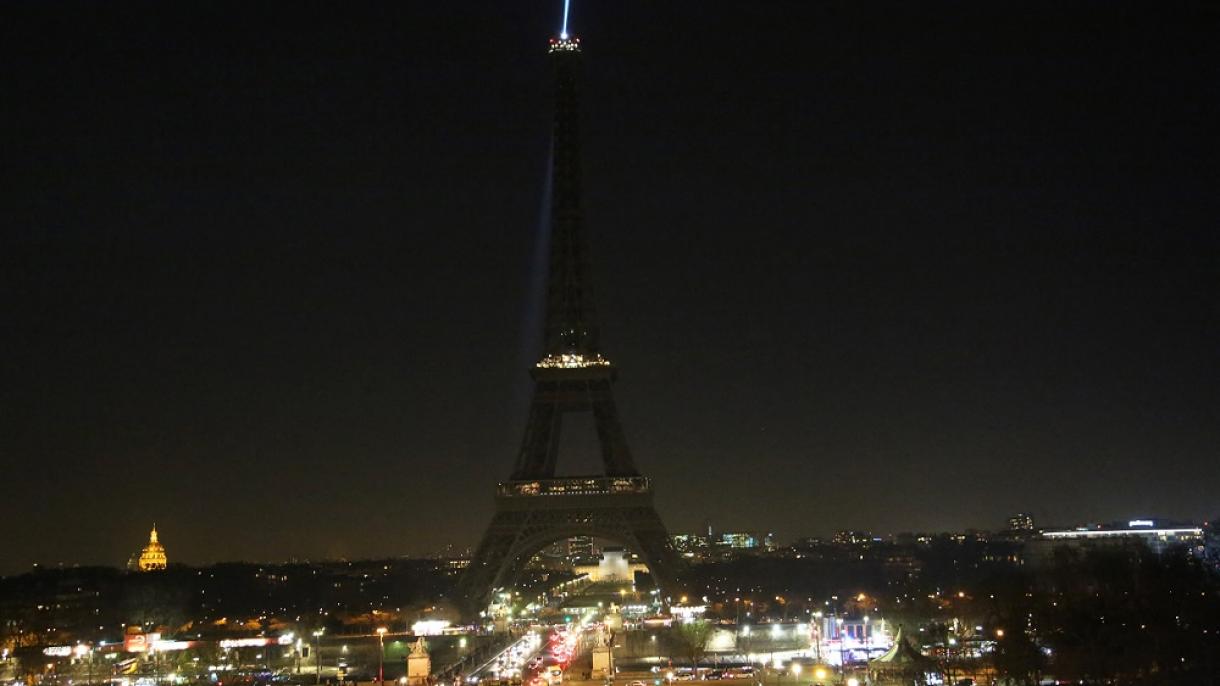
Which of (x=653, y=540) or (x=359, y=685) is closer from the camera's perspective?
(x=359, y=685)

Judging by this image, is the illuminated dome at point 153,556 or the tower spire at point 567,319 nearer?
the tower spire at point 567,319

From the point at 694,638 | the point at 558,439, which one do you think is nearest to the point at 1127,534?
the point at 558,439

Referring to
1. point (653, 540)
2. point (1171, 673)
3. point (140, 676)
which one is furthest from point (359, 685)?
point (653, 540)

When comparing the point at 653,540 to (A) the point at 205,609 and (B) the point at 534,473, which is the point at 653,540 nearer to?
(B) the point at 534,473

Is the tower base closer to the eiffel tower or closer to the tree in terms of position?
Answer: the eiffel tower

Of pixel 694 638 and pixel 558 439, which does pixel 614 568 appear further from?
pixel 694 638

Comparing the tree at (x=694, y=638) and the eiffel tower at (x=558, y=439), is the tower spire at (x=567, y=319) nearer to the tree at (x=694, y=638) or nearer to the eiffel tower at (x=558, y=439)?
the eiffel tower at (x=558, y=439)

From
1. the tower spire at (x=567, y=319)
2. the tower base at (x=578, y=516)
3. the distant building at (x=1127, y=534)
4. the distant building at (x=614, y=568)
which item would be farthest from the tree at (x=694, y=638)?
the distant building at (x=614, y=568)
